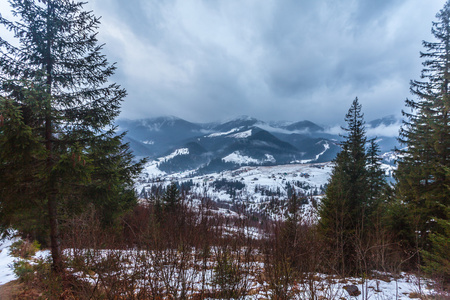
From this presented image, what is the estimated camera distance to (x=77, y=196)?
6.92m

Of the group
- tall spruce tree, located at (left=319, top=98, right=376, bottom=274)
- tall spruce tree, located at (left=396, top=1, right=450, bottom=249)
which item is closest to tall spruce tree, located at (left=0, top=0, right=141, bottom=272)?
tall spruce tree, located at (left=319, top=98, right=376, bottom=274)

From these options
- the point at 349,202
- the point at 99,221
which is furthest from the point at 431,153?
the point at 99,221

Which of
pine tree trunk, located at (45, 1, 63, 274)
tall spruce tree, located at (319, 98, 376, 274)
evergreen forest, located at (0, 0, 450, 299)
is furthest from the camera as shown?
tall spruce tree, located at (319, 98, 376, 274)

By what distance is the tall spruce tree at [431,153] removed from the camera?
428 inches

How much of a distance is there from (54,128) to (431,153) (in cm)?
2062

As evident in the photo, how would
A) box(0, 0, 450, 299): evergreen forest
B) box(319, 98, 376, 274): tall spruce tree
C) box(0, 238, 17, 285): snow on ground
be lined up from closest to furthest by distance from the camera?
box(0, 0, 450, 299): evergreen forest
box(0, 238, 17, 285): snow on ground
box(319, 98, 376, 274): tall spruce tree

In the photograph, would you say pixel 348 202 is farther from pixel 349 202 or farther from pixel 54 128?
pixel 54 128

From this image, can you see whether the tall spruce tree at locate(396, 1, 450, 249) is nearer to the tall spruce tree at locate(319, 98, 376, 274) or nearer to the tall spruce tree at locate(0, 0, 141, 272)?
the tall spruce tree at locate(319, 98, 376, 274)

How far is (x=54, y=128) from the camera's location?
22.9 ft

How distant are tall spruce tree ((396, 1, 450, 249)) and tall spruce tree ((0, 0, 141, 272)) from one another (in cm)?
1452

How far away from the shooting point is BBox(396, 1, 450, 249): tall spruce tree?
35.6ft

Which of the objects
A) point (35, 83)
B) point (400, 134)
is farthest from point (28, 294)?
point (400, 134)

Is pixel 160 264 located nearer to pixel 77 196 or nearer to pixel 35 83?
pixel 77 196

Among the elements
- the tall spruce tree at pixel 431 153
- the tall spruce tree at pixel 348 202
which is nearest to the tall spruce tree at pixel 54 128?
the tall spruce tree at pixel 348 202
